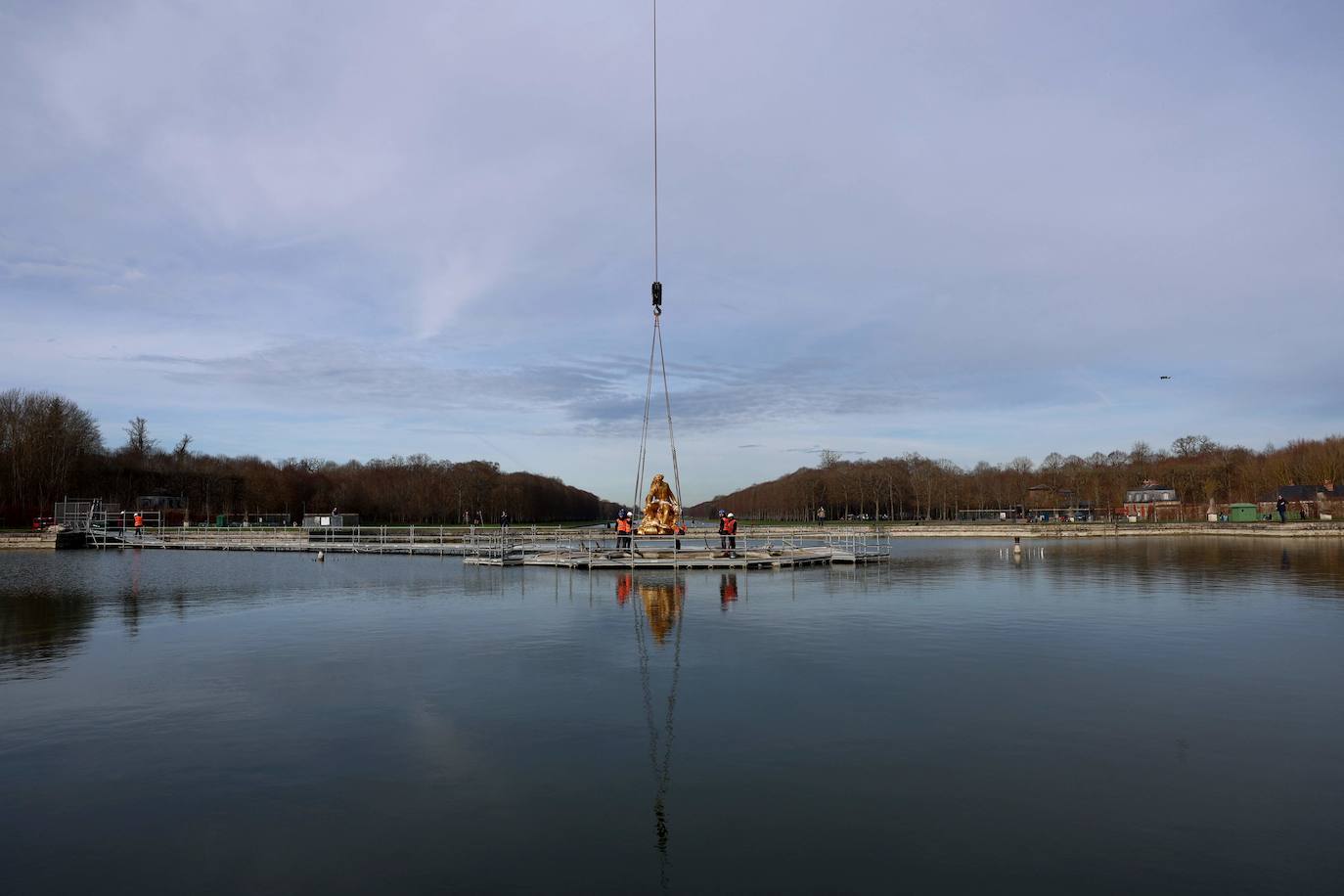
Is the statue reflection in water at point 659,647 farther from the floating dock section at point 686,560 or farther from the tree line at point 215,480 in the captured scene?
the tree line at point 215,480

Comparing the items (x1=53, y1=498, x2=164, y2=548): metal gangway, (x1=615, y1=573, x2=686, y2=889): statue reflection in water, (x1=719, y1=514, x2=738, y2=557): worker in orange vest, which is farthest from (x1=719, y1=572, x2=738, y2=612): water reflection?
(x1=53, y1=498, x2=164, y2=548): metal gangway

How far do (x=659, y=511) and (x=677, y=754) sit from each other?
30.2 m

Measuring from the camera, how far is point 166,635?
1734 centimetres

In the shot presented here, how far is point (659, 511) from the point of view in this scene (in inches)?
1551

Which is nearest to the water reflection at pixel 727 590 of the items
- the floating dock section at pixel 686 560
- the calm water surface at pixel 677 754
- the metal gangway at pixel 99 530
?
the floating dock section at pixel 686 560

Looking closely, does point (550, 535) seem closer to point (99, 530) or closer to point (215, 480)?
point (99, 530)

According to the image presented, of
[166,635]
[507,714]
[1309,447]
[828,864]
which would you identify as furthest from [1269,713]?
[1309,447]

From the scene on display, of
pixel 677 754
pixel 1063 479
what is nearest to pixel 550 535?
pixel 677 754

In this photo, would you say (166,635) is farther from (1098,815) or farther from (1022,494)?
(1022,494)

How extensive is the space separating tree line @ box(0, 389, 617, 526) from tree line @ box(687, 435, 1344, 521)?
5201 cm

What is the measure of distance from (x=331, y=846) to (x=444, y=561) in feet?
116

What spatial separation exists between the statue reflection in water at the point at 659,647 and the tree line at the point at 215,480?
65.9 metres

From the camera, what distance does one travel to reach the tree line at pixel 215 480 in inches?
2849

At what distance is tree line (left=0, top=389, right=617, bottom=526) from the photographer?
72375 mm
